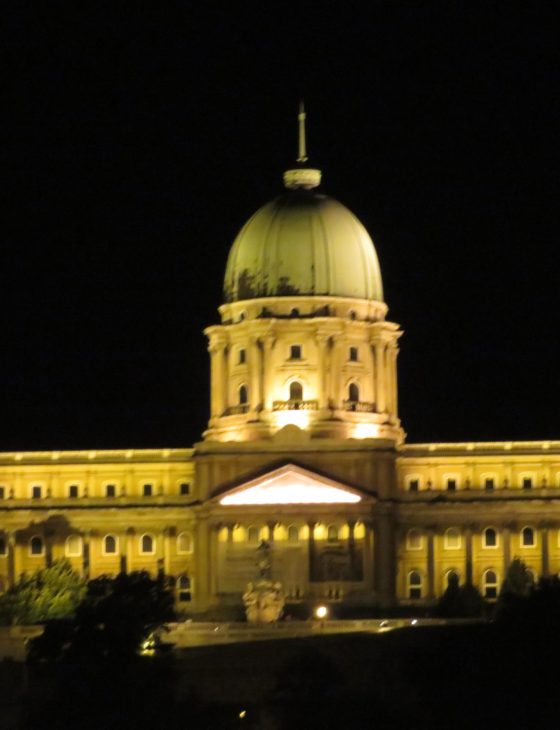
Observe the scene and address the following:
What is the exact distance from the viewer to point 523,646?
159500 mm

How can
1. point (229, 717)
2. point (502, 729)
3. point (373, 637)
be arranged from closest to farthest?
point (502, 729)
point (229, 717)
point (373, 637)

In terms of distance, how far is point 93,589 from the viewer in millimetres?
192250

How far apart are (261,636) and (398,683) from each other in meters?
16.2

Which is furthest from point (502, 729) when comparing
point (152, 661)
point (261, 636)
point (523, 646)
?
point (261, 636)

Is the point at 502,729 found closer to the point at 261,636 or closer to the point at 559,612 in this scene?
the point at 559,612

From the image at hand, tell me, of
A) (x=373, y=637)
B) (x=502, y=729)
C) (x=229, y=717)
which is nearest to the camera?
(x=502, y=729)

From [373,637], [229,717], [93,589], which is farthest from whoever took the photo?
[93,589]

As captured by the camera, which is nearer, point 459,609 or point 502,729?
point 502,729

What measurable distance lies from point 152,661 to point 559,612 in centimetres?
1708

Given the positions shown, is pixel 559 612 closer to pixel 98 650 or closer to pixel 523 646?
pixel 523 646

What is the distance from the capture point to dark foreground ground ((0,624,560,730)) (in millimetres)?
152875

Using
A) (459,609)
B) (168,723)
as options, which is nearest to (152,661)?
(168,723)

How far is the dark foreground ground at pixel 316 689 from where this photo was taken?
15288cm

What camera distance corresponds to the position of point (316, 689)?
15588cm
